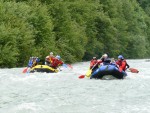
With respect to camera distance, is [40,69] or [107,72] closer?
[107,72]

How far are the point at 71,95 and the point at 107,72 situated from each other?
6.38m

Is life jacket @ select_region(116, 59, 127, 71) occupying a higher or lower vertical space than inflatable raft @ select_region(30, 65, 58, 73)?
higher

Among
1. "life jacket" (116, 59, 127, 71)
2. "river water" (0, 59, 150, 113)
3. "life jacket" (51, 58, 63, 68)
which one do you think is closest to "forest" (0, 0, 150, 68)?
"life jacket" (51, 58, 63, 68)

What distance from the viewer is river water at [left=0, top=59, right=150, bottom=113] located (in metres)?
15.0

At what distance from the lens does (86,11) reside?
52.6 meters

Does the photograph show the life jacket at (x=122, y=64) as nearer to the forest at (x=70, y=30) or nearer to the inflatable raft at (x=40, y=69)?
the inflatable raft at (x=40, y=69)

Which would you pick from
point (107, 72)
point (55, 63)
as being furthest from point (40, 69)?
point (107, 72)

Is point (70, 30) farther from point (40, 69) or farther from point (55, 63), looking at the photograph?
point (40, 69)

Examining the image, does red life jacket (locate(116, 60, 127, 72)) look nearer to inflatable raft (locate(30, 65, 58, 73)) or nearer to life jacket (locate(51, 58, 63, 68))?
inflatable raft (locate(30, 65, 58, 73))

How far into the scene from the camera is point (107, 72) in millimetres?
23750

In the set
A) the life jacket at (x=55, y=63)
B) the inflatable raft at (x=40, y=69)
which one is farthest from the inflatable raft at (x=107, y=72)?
the life jacket at (x=55, y=63)

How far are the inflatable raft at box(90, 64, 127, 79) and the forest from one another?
1130cm

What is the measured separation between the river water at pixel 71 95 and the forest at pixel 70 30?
39.8 ft

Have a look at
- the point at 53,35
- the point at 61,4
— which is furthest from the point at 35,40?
the point at 61,4
